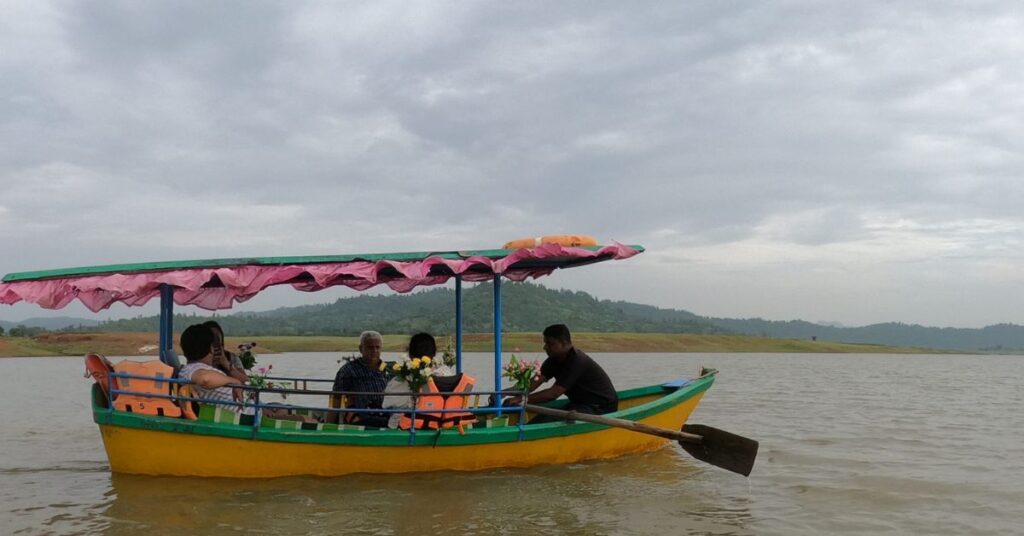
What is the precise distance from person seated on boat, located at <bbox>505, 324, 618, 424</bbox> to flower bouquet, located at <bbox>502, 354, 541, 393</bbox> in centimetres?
10

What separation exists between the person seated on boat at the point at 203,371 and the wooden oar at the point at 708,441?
3.59 m

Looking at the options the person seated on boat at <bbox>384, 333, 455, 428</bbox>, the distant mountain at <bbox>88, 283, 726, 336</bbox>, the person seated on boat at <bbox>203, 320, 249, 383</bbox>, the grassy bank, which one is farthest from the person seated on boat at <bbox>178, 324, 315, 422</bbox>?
the distant mountain at <bbox>88, 283, 726, 336</bbox>

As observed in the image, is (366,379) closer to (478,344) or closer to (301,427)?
(301,427)

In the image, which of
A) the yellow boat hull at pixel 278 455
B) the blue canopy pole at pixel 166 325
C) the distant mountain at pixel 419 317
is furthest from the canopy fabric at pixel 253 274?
the distant mountain at pixel 419 317

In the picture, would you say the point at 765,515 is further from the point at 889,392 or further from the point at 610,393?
the point at 889,392

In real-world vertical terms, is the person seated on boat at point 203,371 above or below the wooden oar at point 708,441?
above

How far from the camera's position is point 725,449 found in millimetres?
9883

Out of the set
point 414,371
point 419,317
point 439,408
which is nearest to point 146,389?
point 414,371

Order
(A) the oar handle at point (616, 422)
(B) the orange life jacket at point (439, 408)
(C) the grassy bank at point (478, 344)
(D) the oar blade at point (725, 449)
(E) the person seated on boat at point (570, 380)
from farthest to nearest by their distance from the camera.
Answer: (C) the grassy bank at point (478, 344)
(E) the person seated on boat at point (570, 380)
(D) the oar blade at point (725, 449)
(A) the oar handle at point (616, 422)
(B) the orange life jacket at point (439, 408)

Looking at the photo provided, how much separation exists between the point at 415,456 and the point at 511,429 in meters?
1.24

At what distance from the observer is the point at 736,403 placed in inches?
925

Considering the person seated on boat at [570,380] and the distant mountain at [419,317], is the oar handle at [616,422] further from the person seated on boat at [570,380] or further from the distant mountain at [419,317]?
the distant mountain at [419,317]

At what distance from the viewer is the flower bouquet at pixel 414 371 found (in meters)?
8.91

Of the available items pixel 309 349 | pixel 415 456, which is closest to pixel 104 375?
pixel 415 456
